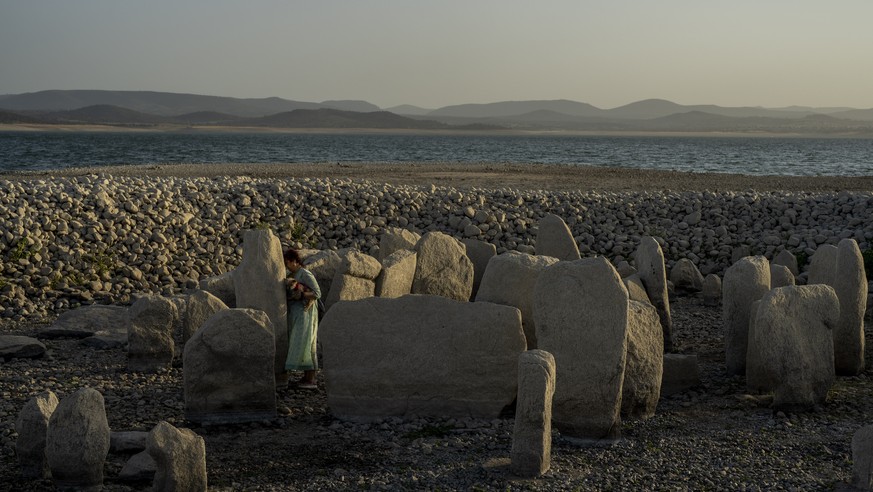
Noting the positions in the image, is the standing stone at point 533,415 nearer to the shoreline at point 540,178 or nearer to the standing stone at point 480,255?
the standing stone at point 480,255

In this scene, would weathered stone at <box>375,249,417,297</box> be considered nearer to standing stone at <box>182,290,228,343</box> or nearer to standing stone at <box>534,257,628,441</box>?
standing stone at <box>182,290,228,343</box>

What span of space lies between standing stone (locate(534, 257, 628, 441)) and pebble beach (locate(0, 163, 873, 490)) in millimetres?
266

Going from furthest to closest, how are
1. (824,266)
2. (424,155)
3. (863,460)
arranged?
(424,155) → (824,266) → (863,460)

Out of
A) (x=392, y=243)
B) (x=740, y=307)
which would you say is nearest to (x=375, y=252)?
(x=392, y=243)

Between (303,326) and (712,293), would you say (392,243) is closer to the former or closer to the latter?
(303,326)

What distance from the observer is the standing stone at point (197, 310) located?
403 inches

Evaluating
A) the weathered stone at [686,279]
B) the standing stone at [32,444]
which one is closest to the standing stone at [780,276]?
the weathered stone at [686,279]

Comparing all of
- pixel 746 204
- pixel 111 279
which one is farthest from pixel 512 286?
pixel 746 204

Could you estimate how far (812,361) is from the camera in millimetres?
8695

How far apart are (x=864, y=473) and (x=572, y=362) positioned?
2349 millimetres

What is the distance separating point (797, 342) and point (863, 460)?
2229 millimetres

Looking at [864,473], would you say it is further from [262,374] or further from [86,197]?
[86,197]

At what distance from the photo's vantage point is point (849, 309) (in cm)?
988

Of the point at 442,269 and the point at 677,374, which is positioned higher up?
the point at 442,269
